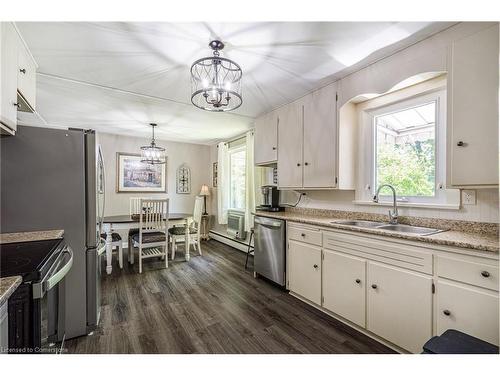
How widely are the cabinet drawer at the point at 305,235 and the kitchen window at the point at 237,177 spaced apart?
2252mm

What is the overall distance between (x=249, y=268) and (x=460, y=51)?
3.22 metres

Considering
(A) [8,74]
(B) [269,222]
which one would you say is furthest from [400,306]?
(A) [8,74]

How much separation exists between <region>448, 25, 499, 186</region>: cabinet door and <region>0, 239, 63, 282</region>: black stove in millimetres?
2442

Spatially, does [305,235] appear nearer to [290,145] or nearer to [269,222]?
[269,222]

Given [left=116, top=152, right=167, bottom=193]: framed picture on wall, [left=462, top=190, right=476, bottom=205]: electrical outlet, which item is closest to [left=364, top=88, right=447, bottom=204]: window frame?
[left=462, top=190, right=476, bottom=205]: electrical outlet

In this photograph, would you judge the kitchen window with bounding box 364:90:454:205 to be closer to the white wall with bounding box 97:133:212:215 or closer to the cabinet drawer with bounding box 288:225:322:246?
the cabinet drawer with bounding box 288:225:322:246

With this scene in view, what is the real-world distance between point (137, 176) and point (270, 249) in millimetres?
3539

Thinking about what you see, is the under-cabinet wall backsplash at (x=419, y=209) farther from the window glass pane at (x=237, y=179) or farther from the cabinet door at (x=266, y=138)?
the window glass pane at (x=237, y=179)

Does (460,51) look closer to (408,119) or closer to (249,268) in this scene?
(408,119)

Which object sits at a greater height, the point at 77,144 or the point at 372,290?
the point at 77,144

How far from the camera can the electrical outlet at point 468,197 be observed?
1664 millimetres

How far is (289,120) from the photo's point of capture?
9.52ft
